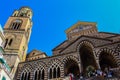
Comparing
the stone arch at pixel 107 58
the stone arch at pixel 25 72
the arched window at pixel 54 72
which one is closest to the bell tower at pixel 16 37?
→ the stone arch at pixel 25 72

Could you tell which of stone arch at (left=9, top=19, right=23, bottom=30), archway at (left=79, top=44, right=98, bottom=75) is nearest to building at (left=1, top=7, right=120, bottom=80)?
archway at (left=79, top=44, right=98, bottom=75)

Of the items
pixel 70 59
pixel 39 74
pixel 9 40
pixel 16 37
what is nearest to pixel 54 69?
pixel 39 74

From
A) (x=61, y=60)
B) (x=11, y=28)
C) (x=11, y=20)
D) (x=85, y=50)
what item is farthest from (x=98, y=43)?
(x=11, y=20)

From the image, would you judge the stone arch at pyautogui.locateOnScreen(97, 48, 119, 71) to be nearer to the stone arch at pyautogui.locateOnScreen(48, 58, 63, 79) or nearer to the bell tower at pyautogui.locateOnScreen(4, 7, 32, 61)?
the stone arch at pyautogui.locateOnScreen(48, 58, 63, 79)

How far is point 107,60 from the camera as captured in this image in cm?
2066

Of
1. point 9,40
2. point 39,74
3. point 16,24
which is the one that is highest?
point 16,24

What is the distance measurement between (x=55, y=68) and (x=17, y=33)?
34.0ft

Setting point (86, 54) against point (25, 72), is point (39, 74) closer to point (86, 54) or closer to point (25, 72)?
point (25, 72)

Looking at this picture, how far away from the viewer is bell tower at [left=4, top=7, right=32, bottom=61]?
79.2ft

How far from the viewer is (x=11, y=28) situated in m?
27.5

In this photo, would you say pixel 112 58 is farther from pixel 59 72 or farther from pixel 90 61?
pixel 59 72

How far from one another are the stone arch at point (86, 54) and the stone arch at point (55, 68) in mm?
3003

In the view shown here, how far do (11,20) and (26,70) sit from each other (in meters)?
12.6

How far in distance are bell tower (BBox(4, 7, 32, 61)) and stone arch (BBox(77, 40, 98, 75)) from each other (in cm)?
931
